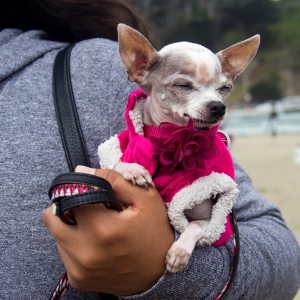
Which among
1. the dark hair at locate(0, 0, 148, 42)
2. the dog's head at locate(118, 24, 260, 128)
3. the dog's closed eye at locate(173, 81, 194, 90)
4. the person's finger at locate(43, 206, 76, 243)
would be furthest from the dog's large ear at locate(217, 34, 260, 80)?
the dark hair at locate(0, 0, 148, 42)

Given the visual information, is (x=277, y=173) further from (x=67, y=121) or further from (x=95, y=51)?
(x=67, y=121)

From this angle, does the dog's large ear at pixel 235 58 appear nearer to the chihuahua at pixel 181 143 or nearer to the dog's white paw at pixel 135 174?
the chihuahua at pixel 181 143

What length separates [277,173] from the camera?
1005 cm

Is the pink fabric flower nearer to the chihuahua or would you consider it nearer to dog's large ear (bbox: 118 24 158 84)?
the chihuahua

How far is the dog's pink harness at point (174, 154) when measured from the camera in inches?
46.4

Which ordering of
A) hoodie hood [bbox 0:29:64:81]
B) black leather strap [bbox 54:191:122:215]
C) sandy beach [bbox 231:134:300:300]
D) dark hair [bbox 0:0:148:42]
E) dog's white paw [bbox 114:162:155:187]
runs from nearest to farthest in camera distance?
black leather strap [bbox 54:191:122:215], dog's white paw [bbox 114:162:155:187], hoodie hood [bbox 0:29:64:81], dark hair [bbox 0:0:148:42], sandy beach [bbox 231:134:300:300]

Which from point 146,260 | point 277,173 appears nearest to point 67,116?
point 146,260

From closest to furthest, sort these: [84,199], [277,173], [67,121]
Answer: [84,199] < [67,121] < [277,173]

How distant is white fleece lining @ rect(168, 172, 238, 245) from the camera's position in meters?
1.18

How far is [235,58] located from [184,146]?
23 cm

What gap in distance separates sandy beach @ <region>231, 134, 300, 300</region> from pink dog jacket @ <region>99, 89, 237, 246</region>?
2.91 metres

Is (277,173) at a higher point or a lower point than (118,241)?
lower

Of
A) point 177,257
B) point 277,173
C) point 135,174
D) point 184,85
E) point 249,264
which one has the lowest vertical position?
point 277,173

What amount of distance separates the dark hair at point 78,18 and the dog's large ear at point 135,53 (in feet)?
1.82
